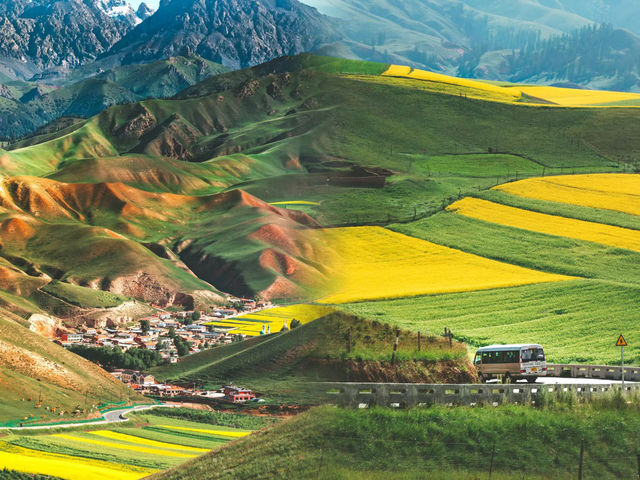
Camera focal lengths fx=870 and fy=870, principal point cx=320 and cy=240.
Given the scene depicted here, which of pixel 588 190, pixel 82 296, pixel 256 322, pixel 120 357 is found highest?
pixel 588 190

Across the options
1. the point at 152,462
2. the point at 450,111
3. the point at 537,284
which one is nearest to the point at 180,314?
the point at 450,111

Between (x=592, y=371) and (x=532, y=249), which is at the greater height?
(x=532, y=249)

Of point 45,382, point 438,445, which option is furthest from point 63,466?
point 438,445

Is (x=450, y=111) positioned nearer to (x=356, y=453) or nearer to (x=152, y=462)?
(x=152, y=462)

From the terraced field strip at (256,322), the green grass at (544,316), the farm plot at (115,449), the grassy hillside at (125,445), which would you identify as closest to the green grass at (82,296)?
the terraced field strip at (256,322)

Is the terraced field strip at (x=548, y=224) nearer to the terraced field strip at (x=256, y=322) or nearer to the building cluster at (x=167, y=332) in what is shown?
the terraced field strip at (x=256, y=322)

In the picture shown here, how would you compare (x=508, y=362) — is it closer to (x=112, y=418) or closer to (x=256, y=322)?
(x=112, y=418)
